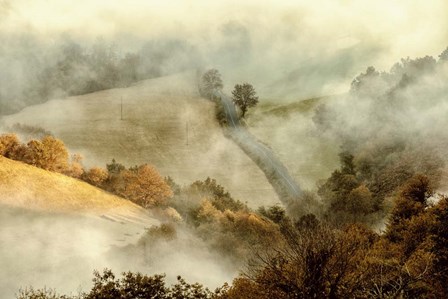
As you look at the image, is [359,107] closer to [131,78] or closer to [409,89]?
[409,89]

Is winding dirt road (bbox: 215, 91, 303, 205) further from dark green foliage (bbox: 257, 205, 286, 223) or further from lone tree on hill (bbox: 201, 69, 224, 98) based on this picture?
lone tree on hill (bbox: 201, 69, 224, 98)

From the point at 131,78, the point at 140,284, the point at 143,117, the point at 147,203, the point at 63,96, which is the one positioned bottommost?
the point at 140,284

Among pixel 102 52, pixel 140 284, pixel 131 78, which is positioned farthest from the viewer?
pixel 102 52

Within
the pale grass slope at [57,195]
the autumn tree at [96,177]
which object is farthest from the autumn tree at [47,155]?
the autumn tree at [96,177]

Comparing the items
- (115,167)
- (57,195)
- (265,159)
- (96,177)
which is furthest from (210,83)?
(57,195)

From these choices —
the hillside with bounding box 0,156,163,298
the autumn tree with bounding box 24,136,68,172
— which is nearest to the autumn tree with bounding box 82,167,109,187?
the hillside with bounding box 0,156,163,298

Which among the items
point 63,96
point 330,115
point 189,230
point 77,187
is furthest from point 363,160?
point 63,96
